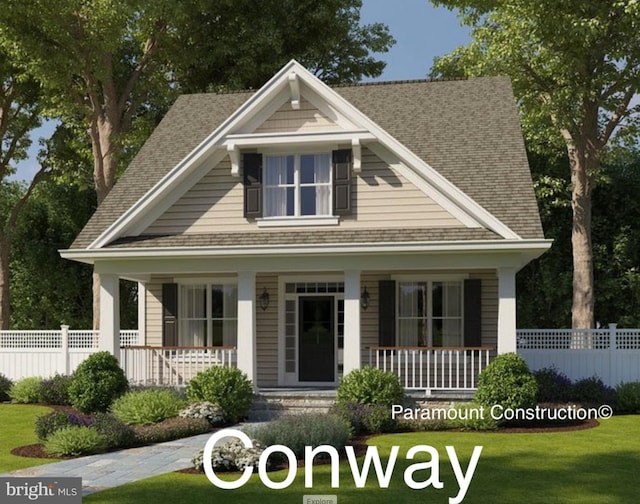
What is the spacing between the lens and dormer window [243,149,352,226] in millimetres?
19516

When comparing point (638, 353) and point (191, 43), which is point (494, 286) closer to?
point (638, 353)

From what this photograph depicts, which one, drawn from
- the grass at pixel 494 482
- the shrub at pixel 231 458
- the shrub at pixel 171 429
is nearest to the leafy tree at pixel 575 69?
the grass at pixel 494 482

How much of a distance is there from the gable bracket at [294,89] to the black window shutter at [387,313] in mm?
4791

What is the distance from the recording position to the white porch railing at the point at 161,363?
1961 cm

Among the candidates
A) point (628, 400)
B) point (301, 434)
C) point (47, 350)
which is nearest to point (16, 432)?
point (301, 434)

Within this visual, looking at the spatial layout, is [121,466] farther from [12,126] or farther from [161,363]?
[12,126]

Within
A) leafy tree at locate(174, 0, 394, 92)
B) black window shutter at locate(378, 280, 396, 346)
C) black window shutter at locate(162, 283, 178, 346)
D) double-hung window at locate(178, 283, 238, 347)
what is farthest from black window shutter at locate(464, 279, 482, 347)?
leafy tree at locate(174, 0, 394, 92)

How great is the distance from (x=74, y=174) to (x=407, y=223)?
63.4ft

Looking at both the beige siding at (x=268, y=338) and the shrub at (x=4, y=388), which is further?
the shrub at (x=4, y=388)

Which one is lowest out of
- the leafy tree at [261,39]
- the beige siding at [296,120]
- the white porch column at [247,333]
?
the white porch column at [247,333]

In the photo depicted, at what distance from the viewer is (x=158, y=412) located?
1658 centimetres

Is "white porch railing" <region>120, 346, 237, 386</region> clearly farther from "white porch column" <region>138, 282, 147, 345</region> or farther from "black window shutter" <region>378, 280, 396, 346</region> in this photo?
"black window shutter" <region>378, 280, 396, 346</region>

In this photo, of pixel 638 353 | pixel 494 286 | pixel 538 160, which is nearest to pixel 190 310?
pixel 494 286

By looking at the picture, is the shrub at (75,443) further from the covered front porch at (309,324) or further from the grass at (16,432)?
the covered front porch at (309,324)
